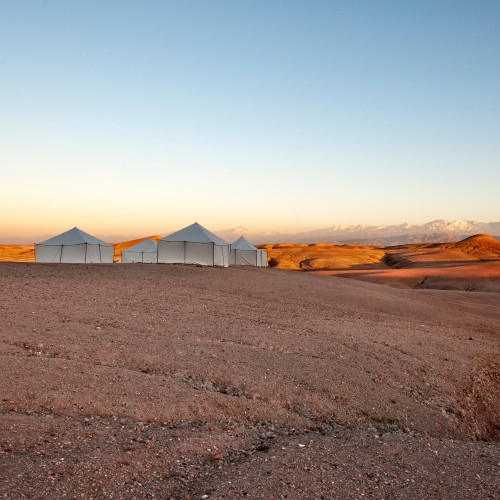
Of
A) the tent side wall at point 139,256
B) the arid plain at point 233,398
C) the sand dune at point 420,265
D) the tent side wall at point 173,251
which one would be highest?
the tent side wall at point 173,251

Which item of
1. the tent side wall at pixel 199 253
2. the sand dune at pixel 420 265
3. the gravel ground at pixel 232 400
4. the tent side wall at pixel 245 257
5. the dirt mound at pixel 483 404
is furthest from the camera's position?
the tent side wall at pixel 245 257

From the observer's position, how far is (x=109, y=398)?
20.1 ft

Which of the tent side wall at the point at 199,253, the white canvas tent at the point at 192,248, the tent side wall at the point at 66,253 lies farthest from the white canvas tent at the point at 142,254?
the tent side wall at the point at 199,253

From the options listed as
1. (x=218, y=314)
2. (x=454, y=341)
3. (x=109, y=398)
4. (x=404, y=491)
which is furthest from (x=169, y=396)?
(x=454, y=341)

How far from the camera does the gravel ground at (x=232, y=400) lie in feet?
14.1

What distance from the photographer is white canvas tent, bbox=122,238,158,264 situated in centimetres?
4206

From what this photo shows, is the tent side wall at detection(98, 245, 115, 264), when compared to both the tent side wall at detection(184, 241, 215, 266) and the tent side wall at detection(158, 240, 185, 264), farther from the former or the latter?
the tent side wall at detection(184, 241, 215, 266)

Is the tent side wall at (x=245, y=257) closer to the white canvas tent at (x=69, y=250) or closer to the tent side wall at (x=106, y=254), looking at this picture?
the tent side wall at (x=106, y=254)

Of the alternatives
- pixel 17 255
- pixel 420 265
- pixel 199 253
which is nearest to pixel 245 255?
pixel 199 253

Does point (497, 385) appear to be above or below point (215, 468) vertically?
below

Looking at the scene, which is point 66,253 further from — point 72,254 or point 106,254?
point 106,254

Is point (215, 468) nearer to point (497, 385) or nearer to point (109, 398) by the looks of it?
point (109, 398)

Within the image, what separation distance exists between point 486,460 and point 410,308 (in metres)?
12.4

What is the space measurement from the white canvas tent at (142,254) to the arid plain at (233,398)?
88.7 feet
